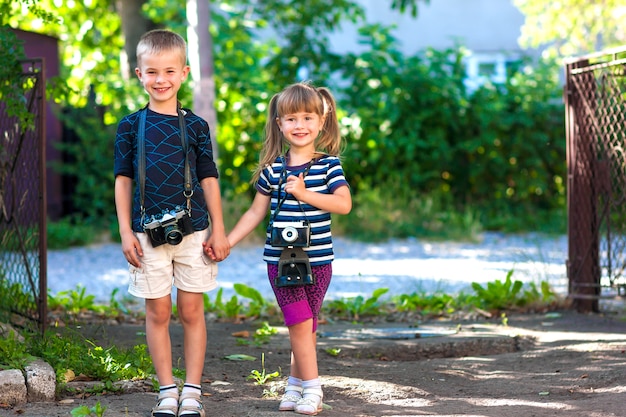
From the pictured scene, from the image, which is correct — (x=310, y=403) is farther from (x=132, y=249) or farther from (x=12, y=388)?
(x=12, y=388)

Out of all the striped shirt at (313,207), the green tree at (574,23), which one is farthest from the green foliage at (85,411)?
the green tree at (574,23)

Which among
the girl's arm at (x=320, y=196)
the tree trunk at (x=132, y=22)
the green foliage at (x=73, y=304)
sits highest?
the tree trunk at (x=132, y=22)

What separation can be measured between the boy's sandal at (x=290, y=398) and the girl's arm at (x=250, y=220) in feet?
2.23

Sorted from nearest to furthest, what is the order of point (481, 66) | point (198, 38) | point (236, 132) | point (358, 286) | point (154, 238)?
1. point (154, 238)
2. point (358, 286)
3. point (198, 38)
4. point (236, 132)
5. point (481, 66)

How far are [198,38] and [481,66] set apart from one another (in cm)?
1000

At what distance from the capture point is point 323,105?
13.5ft

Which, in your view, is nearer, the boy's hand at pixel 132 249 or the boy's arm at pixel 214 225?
the boy's hand at pixel 132 249

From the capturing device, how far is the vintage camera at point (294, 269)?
3.91m

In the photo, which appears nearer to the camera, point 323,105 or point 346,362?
point 323,105

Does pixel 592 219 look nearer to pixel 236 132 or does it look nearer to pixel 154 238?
pixel 154 238

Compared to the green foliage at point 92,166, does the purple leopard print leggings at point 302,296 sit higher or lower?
lower

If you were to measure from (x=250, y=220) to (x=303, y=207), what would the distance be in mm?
255

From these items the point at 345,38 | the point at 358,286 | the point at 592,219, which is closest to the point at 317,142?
the point at 592,219

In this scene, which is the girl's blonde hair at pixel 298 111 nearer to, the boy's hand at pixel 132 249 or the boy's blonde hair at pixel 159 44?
the boy's blonde hair at pixel 159 44
